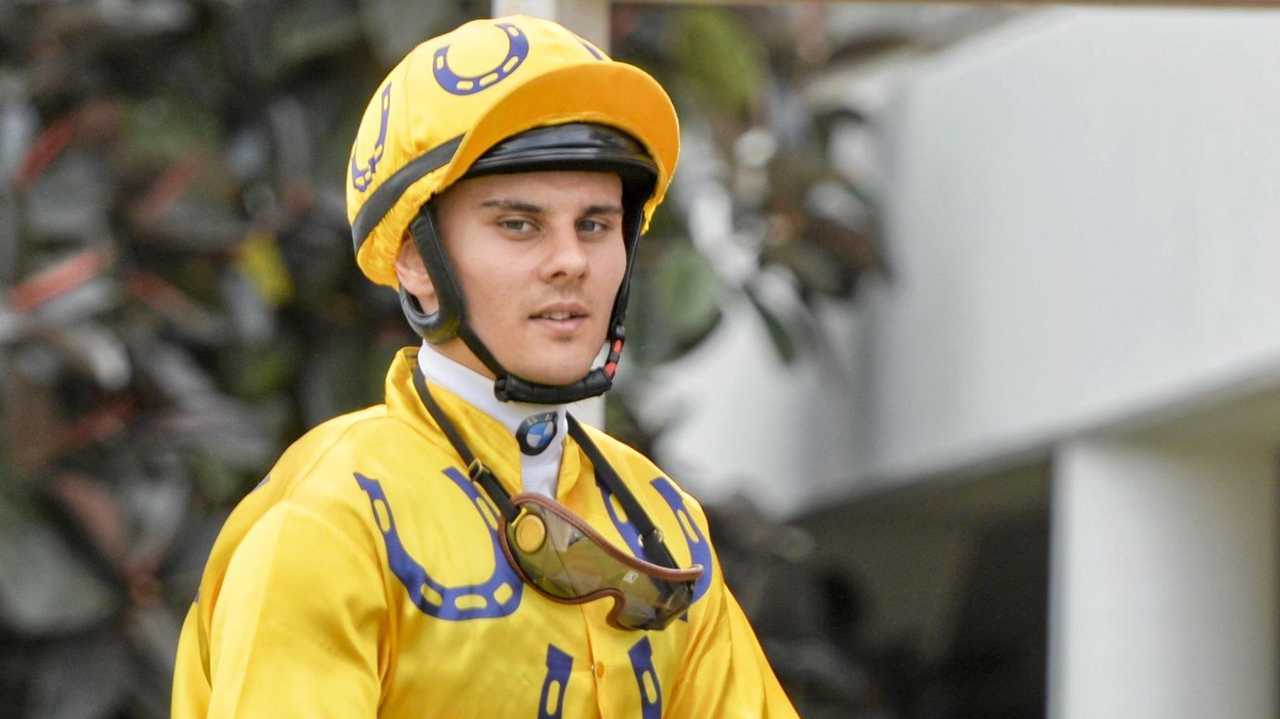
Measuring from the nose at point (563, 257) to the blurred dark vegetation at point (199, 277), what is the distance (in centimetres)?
327

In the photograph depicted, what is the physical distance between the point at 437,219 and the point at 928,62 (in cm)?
584

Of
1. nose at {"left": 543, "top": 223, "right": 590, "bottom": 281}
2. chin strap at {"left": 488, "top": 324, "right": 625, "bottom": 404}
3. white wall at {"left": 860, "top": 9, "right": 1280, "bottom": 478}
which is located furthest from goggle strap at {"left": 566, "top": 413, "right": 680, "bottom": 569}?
white wall at {"left": 860, "top": 9, "right": 1280, "bottom": 478}

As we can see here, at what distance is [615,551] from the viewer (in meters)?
2.56

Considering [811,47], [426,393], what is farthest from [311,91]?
[426,393]

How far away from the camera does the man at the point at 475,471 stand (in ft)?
8.05

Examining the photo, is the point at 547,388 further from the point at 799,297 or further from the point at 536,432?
the point at 799,297

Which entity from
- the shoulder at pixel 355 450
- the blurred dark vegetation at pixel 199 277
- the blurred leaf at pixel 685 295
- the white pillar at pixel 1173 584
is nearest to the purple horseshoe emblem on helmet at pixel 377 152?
the shoulder at pixel 355 450

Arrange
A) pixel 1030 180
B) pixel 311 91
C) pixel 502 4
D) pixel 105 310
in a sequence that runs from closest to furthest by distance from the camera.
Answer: pixel 502 4, pixel 105 310, pixel 311 91, pixel 1030 180

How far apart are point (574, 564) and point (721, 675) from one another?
303mm

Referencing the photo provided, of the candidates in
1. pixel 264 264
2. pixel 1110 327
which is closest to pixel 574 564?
pixel 264 264

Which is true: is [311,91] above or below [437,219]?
above

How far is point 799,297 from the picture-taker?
7340 mm

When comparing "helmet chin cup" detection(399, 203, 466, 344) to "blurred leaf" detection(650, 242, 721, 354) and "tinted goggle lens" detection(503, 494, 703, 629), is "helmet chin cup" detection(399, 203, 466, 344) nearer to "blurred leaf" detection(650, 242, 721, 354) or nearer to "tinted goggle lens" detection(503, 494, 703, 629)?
"tinted goggle lens" detection(503, 494, 703, 629)

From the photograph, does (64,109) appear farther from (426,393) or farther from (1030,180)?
(426,393)
